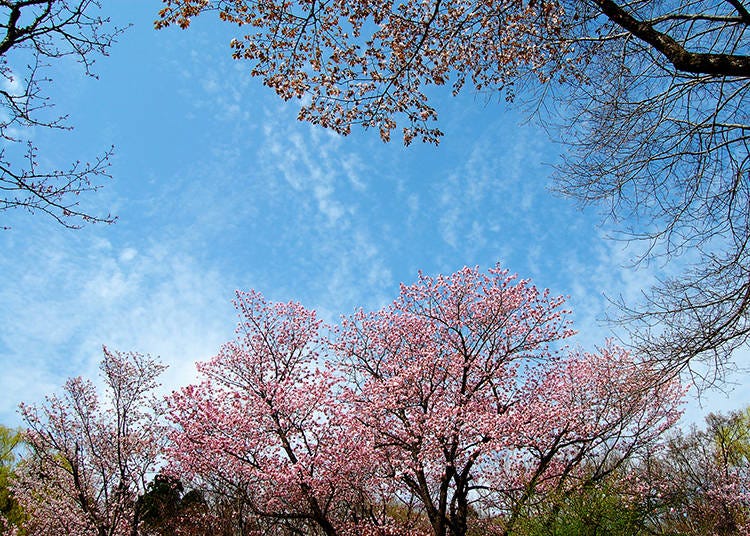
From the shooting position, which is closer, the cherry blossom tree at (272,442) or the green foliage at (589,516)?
the green foliage at (589,516)

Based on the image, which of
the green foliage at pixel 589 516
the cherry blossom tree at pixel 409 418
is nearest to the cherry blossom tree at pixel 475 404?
the cherry blossom tree at pixel 409 418

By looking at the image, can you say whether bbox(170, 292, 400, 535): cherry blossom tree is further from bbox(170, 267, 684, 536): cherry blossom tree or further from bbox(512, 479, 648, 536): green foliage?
bbox(512, 479, 648, 536): green foliage

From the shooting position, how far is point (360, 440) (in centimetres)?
1145

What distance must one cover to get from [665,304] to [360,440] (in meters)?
7.90

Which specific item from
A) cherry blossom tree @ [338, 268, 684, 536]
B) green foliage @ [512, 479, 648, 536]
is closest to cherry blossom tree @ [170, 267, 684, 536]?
cherry blossom tree @ [338, 268, 684, 536]

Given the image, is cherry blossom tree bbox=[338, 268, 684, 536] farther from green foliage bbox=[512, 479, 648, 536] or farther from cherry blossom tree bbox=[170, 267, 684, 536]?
green foliage bbox=[512, 479, 648, 536]

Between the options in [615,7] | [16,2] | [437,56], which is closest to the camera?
[16,2]

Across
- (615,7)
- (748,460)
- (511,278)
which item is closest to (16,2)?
(615,7)

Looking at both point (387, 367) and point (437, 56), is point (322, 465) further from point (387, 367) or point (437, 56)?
point (437, 56)

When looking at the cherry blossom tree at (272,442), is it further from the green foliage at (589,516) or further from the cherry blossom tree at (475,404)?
the green foliage at (589,516)

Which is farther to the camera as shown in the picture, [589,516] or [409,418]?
[409,418]

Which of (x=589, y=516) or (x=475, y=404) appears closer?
(x=589, y=516)

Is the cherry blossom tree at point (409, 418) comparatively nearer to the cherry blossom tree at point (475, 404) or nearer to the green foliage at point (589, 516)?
the cherry blossom tree at point (475, 404)

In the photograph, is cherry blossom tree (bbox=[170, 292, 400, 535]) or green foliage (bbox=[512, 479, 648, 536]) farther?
cherry blossom tree (bbox=[170, 292, 400, 535])
